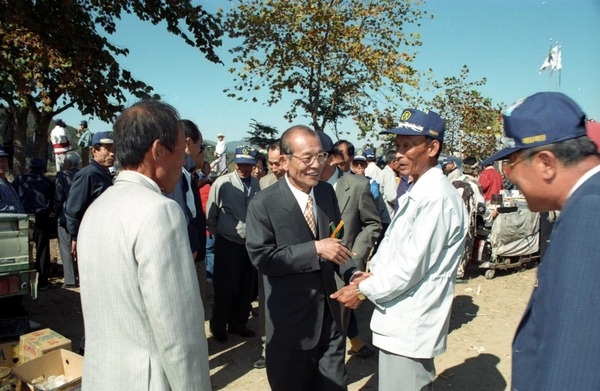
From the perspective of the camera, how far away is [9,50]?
5434 mm

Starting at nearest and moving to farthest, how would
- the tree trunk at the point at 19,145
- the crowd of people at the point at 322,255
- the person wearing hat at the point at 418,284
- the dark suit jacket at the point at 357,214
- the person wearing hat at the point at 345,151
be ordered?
the crowd of people at the point at 322,255 → the person wearing hat at the point at 418,284 → the dark suit jacket at the point at 357,214 → the person wearing hat at the point at 345,151 → the tree trunk at the point at 19,145

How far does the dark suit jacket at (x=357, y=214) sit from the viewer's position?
429cm

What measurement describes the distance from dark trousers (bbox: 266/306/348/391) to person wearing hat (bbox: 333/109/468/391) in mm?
508

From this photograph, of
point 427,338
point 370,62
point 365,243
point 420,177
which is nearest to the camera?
point 427,338

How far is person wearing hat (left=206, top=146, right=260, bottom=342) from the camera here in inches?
207

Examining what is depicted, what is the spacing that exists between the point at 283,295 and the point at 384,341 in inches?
29.3

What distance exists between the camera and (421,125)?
2.72m

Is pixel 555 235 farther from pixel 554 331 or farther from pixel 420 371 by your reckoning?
pixel 420 371

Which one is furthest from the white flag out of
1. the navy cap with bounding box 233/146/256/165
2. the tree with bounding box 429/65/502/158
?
the navy cap with bounding box 233/146/256/165

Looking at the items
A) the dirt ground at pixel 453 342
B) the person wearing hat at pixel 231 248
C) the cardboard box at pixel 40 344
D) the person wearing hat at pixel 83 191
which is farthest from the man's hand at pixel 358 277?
the person wearing hat at pixel 83 191

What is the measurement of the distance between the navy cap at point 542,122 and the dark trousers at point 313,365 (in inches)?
73.2

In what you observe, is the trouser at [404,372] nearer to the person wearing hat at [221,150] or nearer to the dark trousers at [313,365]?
the dark trousers at [313,365]

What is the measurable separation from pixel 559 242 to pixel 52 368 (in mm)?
3602

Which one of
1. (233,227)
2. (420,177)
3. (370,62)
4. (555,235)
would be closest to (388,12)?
(370,62)
